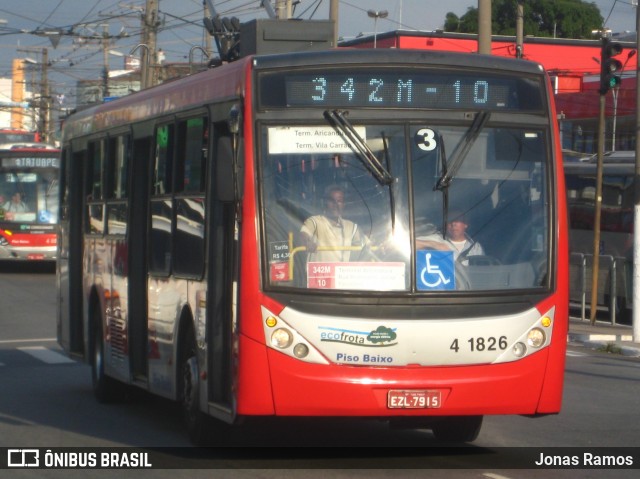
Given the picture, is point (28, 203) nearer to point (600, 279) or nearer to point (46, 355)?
point (600, 279)

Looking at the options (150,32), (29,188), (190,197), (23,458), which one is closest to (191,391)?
(23,458)

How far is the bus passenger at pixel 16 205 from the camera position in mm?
35000

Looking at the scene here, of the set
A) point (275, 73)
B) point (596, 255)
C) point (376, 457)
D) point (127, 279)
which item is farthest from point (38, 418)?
point (596, 255)

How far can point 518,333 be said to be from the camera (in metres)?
8.62

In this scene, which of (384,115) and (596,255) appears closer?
(384,115)

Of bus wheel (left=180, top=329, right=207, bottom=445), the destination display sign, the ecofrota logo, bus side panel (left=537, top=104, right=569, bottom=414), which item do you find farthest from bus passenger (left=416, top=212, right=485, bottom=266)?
the ecofrota logo

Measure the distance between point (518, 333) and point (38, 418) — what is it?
5030mm

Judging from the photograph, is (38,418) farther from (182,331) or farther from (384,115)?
(384,115)

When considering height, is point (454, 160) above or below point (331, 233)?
above

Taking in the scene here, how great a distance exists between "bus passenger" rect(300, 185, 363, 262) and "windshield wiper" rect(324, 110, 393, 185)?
0.26 metres

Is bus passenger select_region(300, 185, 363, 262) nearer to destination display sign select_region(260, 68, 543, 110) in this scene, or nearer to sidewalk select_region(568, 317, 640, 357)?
destination display sign select_region(260, 68, 543, 110)

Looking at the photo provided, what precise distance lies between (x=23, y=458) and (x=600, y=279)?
59.5ft

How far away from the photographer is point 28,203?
115 ft

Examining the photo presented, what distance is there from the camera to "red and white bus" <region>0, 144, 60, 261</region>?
1372 inches
